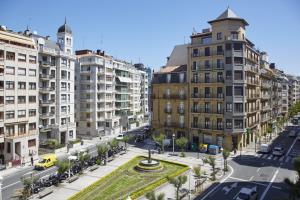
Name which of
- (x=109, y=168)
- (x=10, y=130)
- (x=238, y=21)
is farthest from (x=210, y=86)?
(x=10, y=130)

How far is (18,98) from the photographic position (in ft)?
175

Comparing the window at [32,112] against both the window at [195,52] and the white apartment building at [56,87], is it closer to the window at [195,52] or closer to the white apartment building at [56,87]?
the white apartment building at [56,87]

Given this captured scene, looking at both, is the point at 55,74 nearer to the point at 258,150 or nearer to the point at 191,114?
the point at 191,114

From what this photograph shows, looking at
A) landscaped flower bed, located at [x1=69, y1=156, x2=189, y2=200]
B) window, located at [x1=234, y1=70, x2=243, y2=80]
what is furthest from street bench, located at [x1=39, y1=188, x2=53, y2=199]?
window, located at [x1=234, y1=70, x2=243, y2=80]

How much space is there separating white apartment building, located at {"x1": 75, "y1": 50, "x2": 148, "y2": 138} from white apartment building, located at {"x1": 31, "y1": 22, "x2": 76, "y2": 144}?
29.2 ft

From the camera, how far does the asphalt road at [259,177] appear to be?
34656 millimetres

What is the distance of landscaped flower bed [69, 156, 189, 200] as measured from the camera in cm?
3369

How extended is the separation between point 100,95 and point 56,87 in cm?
1863

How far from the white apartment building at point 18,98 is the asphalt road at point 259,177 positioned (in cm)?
3506

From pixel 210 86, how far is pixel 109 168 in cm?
3014

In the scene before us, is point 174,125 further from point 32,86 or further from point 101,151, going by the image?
point 32,86

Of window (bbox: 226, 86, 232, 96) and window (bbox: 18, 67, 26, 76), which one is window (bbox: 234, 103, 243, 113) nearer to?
window (bbox: 226, 86, 232, 96)

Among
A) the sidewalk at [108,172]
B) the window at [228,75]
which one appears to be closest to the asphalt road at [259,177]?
the sidewalk at [108,172]

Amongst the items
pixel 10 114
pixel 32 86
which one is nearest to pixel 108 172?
pixel 10 114
